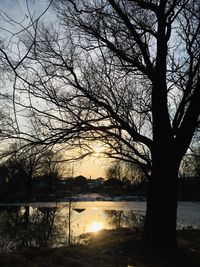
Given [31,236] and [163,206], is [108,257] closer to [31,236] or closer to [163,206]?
[163,206]

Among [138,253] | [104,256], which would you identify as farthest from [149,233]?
[104,256]

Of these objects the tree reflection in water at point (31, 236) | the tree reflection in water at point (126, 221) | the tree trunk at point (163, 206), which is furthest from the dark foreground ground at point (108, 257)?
the tree reflection in water at point (126, 221)

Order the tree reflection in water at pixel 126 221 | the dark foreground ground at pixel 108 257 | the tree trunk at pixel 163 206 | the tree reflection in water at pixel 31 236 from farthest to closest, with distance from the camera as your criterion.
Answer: the tree reflection in water at pixel 126 221
the tree reflection in water at pixel 31 236
the tree trunk at pixel 163 206
the dark foreground ground at pixel 108 257

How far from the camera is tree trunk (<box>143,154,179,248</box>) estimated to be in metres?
10.0

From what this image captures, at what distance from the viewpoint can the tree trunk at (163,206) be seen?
1003 centimetres

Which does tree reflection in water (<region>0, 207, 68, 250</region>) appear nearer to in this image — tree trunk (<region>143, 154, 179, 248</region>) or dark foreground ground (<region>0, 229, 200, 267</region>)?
dark foreground ground (<region>0, 229, 200, 267</region>)

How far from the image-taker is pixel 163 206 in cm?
1018

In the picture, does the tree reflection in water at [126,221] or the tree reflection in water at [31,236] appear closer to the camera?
the tree reflection in water at [31,236]

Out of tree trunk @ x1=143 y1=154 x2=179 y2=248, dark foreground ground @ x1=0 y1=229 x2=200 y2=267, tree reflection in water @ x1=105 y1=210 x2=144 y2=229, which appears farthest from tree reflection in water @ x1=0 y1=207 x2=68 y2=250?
tree trunk @ x1=143 y1=154 x2=179 y2=248

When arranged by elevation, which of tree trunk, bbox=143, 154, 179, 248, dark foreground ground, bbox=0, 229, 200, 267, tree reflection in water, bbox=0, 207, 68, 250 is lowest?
tree reflection in water, bbox=0, 207, 68, 250

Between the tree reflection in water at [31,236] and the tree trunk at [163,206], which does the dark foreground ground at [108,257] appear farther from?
the tree reflection in water at [31,236]

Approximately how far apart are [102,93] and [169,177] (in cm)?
339

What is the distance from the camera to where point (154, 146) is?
10.8 m

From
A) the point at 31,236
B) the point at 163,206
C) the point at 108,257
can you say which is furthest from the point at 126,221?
the point at 108,257
